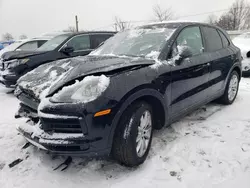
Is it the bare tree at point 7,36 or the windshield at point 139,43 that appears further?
→ the bare tree at point 7,36

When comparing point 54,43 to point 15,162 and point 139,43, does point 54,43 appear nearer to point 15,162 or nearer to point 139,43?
point 139,43

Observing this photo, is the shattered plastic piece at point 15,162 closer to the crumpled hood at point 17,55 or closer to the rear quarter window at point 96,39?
the crumpled hood at point 17,55

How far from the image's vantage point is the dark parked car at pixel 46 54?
587 cm

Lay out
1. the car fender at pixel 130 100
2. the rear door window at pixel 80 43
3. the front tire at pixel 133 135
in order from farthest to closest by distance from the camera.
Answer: the rear door window at pixel 80 43 < the front tire at pixel 133 135 < the car fender at pixel 130 100

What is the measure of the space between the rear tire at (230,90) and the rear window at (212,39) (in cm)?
76

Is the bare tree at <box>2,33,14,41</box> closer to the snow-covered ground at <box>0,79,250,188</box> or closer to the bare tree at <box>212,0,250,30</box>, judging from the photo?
the bare tree at <box>212,0,250,30</box>

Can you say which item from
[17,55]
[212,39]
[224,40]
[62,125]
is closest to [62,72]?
[62,125]

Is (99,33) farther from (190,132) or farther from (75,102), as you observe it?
(75,102)

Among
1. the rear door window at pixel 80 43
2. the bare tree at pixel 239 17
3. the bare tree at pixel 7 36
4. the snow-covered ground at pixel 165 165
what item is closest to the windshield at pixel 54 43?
the rear door window at pixel 80 43

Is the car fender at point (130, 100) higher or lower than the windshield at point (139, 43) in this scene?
lower

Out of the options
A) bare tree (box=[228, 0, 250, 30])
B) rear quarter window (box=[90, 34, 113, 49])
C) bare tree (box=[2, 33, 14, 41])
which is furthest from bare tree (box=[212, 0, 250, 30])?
bare tree (box=[2, 33, 14, 41])

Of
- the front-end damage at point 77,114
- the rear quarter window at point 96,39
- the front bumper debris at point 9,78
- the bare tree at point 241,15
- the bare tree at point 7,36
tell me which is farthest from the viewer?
the bare tree at point 7,36

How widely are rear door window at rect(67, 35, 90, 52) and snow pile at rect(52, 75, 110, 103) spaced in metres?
4.58

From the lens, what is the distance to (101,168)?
2730 mm
